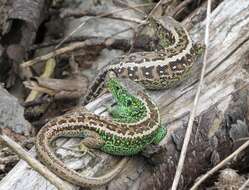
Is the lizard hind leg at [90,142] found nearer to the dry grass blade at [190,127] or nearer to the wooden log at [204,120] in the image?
the wooden log at [204,120]

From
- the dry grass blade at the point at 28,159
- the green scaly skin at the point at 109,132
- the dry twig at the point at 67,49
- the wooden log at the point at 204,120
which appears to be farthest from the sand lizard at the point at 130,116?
the dry twig at the point at 67,49

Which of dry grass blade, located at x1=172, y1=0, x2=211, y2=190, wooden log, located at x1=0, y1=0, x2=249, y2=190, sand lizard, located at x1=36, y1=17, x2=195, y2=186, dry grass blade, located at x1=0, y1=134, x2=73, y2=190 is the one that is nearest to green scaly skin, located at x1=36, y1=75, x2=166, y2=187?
sand lizard, located at x1=36, y1=17, x2=195, y2=186

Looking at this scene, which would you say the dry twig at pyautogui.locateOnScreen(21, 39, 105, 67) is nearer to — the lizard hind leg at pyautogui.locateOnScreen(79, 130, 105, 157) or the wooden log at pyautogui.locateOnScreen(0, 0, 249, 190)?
the wooden log at pyautogui.locateOnScreen(0, 0, 249, 190)

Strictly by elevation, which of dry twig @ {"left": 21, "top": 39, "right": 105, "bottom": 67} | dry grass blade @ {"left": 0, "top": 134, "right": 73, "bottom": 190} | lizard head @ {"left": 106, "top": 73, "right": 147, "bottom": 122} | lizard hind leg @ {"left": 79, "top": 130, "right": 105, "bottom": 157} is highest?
dry grass blade @ {"left": 0, "top": 134, "right": 73, "bottom": 190}

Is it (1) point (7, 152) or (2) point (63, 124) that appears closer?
(2) point (63, 124)

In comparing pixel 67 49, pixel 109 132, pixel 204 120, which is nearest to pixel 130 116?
pixel 109 132

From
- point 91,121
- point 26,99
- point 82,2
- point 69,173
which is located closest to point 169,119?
point 91,121

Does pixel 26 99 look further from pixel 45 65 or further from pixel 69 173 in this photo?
pixel 69 173
